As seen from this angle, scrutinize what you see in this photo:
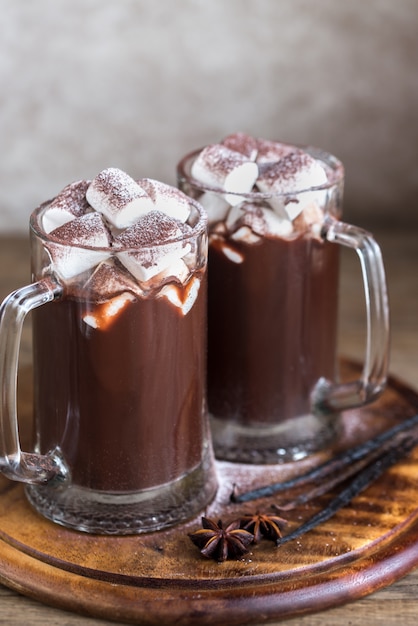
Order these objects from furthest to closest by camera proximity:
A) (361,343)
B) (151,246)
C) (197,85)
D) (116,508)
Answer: (197,85) → (361,343) → (116,508) → (151,246)

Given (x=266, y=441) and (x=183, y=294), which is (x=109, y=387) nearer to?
(x=183, y=294)

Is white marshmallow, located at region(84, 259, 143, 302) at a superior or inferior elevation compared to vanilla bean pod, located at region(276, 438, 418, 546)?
superior

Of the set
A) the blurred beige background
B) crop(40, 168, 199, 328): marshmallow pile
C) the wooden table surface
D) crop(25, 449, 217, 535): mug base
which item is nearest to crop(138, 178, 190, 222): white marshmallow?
crop(40, 168, 199, 328): marshmallow pile

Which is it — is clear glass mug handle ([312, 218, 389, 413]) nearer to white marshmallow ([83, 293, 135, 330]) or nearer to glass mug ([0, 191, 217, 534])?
glass mug ([0, 191, 217, 534])

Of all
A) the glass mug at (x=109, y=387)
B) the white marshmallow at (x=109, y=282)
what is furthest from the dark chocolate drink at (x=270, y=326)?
the white marshmallow at (x=109, y=282)

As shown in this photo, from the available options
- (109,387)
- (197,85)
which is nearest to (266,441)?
(109,387)

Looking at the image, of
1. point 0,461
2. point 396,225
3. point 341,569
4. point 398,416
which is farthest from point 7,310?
point 396,225
